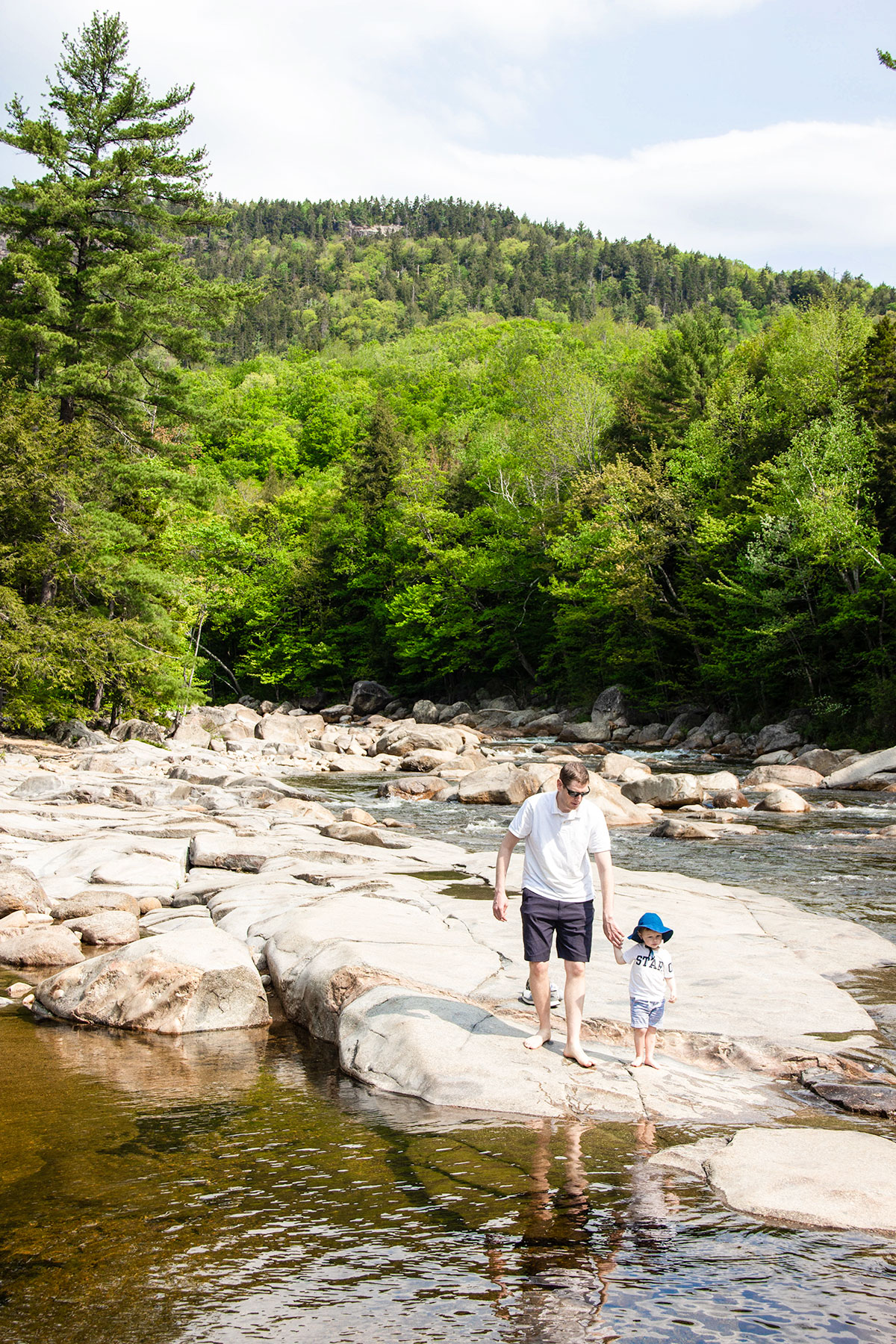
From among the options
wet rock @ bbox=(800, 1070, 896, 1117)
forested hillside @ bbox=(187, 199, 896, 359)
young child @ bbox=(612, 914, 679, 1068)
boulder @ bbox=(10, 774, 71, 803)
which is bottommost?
boulder @ bbox=(10, 774, 71, 803)

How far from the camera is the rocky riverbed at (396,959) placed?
5770 mm

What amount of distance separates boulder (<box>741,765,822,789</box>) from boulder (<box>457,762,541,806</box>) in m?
5.61

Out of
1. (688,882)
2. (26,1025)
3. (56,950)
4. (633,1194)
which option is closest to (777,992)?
(633,1194)

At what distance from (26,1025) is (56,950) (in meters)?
1.82

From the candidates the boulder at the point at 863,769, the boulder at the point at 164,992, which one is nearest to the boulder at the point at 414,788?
the boulder at the point at 863,769

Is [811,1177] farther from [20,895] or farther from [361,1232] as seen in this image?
[20,895]

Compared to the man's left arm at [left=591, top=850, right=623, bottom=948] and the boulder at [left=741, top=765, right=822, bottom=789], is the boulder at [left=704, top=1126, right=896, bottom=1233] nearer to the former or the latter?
the man's left arm at [left=591, top=850, right=623, bottom=948]

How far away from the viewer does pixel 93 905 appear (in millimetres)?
10289

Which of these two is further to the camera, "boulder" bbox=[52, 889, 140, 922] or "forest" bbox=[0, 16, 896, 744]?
"forest" bbox=[0, 16, 896, 744]

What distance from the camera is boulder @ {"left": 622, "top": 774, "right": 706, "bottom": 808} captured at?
68.2ft

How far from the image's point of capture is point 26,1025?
7.34m

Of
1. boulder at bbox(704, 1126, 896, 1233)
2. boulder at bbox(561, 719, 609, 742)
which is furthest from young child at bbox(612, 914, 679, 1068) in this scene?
boulder at bbox(561, 719, 609, 742)

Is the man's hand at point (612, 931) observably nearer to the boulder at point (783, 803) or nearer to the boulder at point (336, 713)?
the boulder at point (783, 803)

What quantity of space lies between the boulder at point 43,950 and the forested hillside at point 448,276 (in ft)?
301
